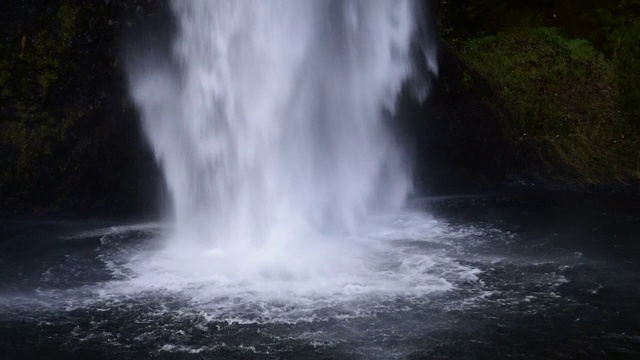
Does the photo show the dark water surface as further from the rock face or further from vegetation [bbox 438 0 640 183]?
vegetation [bbox 438 0 640 183]

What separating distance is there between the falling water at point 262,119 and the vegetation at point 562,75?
18.1 ft

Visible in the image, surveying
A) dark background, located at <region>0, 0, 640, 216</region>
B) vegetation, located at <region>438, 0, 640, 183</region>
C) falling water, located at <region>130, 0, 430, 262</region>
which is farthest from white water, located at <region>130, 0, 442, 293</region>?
vegetation, located at <region>438, 0, 640, 183</region>

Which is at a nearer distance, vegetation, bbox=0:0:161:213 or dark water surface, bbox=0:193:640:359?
dark water surface, bbox=0:193:640:359

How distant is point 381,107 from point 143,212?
780 centimetres

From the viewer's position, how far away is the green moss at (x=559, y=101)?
23.3 metres

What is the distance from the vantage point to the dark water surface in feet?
36.7

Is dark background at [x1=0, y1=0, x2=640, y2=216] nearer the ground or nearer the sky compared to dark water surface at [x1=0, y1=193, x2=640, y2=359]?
nearer the sky

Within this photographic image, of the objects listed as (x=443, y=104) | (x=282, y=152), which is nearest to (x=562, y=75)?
(x=443, y=104)

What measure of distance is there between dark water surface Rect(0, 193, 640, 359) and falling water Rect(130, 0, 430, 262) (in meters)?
2.18

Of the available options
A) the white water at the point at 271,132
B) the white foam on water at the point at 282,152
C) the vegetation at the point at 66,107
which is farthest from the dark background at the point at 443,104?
the white water at the point at 271,132

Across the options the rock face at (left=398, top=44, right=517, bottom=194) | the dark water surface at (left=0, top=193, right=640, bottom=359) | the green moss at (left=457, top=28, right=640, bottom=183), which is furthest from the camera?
the green moss at (left=457, top=28, right=640, bottom=183)

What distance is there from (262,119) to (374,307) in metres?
7.59

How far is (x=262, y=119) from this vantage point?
18.8m

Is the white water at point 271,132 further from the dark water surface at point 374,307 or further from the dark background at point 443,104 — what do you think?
the dark water surface at point 374,307
